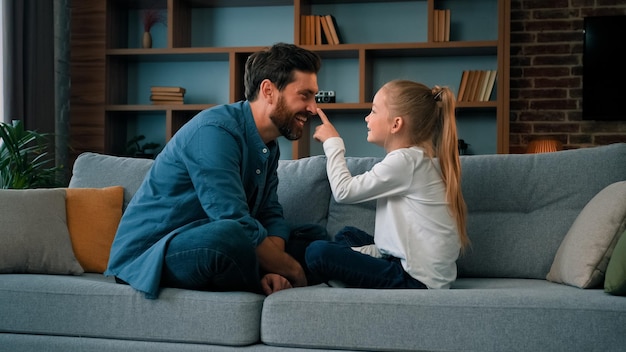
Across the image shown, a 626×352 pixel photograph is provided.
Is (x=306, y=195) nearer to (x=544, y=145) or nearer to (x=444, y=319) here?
(x=444, y=319)

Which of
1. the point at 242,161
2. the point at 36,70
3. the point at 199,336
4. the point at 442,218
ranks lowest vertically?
the point at 199,336

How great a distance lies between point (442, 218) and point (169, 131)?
328 centimetres

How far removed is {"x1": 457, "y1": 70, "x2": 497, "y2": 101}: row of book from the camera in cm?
514

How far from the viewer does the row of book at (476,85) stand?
5141 millimetres

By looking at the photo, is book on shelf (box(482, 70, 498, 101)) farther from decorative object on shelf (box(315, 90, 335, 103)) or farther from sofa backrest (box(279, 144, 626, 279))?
sofa backrest (box(279, 144, 626, 279))

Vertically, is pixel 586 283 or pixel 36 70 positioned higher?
pixel 36 70

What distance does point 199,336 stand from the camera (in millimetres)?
Result: 2199

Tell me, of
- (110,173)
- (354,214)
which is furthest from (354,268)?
(110,173)

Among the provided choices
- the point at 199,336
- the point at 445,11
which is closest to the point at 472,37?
the point at 445,11

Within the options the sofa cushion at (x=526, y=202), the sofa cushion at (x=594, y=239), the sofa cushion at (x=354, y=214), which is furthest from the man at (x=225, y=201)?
the sofa cushion at (x=594, y=239)

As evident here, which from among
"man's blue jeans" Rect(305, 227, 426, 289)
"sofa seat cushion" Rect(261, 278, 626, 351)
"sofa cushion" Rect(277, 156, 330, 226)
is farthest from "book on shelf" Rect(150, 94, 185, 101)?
"sofa seat cushion" Rect(261, 278, 626, 351)

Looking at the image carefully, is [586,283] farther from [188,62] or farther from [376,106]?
[188,62]

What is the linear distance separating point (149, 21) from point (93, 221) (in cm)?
302

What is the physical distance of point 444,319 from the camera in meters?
2.08
